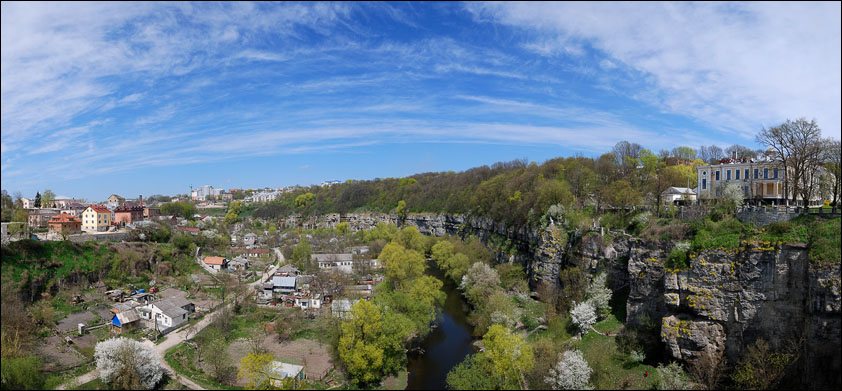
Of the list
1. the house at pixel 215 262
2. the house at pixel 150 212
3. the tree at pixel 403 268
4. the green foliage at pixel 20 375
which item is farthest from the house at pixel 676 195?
the house at pixel 150 212

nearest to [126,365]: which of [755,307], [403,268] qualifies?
[403,268]

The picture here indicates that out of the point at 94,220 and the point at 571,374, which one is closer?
the point at 571,374

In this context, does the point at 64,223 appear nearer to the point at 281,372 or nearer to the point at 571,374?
the point at 281,372

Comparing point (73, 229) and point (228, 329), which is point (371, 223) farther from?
point (228, 329)

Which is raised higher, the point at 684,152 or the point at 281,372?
the point at 684,152

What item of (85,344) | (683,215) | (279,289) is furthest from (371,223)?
(683,215)

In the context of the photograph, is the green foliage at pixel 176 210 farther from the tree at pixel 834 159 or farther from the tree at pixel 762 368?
the tree at pixel 834 159

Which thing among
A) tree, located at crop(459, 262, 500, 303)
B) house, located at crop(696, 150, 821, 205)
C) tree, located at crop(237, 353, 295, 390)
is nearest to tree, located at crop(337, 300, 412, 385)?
tree, located at crop(237, 353, 295, 390)
